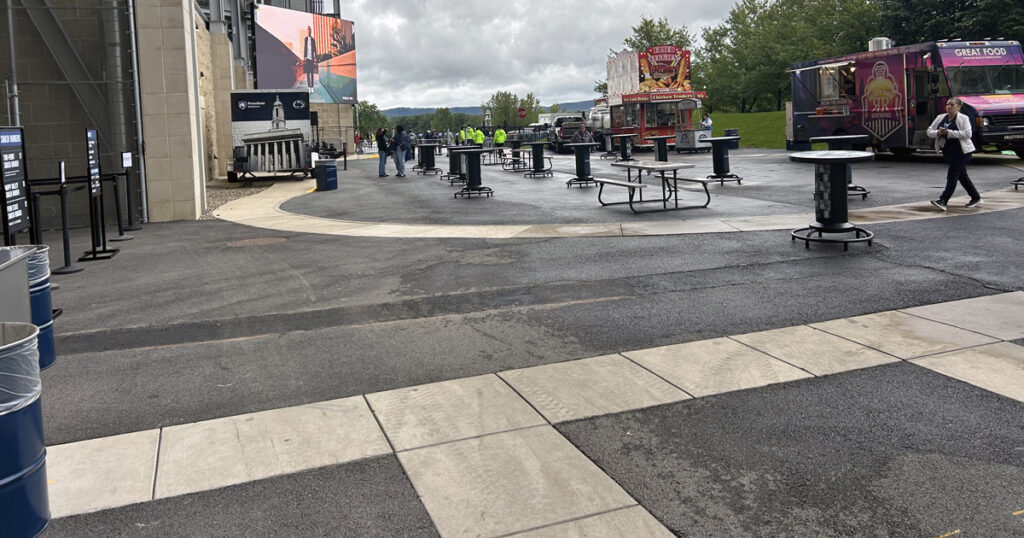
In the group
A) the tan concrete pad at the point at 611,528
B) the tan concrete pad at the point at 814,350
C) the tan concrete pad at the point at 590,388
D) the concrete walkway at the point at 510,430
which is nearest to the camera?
the tan concrete pad at the point at 611,528

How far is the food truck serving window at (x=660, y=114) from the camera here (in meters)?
39.5

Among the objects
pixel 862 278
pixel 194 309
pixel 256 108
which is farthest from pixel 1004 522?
pixel 256 108

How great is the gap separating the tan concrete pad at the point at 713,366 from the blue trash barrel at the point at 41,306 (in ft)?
14.8

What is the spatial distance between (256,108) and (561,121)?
3107 centimetres

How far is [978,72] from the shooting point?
23.5m

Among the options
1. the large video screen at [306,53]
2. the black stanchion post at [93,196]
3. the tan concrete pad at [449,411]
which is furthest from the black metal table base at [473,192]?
the large video screen at [306,53]

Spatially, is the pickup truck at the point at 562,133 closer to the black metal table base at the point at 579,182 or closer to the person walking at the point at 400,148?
the person walking at the point at 400,148

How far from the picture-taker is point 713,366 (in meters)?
6.09

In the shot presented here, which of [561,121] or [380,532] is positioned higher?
[561,121]

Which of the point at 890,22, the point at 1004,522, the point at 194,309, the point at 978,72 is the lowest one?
the point at 1004,522

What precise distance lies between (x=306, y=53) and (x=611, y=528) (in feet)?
213

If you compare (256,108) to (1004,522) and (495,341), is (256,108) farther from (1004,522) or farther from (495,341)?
(1004,522)

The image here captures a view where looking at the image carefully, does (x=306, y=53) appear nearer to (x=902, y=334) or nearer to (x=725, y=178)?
(x=725, y=178)

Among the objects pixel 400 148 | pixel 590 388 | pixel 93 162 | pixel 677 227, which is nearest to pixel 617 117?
pixel 400 148
